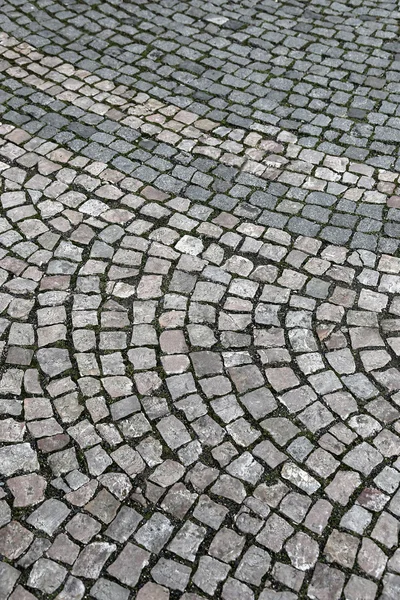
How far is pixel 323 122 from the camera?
602 cm

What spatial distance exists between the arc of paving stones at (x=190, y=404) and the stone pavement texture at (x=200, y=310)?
0.5 inches

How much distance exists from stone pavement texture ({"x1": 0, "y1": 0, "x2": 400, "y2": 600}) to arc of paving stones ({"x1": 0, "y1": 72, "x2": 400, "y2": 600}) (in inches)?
0.5

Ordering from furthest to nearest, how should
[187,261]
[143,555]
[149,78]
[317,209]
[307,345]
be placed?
[149,78] → [317,209] → [187,261] → [307,345] → [143,555]

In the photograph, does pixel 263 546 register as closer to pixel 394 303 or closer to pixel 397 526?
pixel 397 526

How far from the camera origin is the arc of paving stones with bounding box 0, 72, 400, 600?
3414mm

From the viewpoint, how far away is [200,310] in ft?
14.9

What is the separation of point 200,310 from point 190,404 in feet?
2.40

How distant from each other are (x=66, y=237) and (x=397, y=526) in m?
2.91

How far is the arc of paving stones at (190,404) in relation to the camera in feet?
11.2

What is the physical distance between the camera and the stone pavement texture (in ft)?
11.3

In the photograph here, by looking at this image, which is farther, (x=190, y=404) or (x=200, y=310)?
(x=200, y=310)

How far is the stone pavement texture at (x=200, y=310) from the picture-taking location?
3457mm

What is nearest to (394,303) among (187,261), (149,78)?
(187,261)

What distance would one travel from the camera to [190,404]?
4027 millimetres
